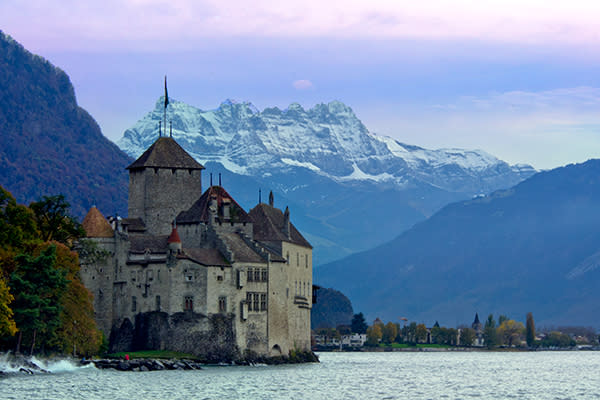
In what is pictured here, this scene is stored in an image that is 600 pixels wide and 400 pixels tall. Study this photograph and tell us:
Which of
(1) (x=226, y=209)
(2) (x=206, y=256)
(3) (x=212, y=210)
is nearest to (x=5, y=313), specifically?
(2) (x=206, y=256)

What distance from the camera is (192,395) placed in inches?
3826

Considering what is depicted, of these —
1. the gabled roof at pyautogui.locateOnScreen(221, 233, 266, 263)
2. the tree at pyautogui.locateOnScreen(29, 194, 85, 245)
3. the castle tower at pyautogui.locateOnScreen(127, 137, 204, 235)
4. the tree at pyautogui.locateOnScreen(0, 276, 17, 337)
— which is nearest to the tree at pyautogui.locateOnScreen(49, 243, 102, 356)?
the tree at pyautogui.locateOnScreen(29, 194, 85, 245)

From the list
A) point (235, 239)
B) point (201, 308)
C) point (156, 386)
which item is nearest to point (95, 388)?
point (156, 386)

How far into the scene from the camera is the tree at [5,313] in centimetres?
10538

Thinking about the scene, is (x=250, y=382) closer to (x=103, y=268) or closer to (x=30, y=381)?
(x=30, y=381)

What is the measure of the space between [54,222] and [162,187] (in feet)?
64.5

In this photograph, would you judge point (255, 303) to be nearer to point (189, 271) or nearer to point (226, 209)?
point (189, 271)

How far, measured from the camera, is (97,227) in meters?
140

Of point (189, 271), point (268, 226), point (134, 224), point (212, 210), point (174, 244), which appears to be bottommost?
point (189, 271)

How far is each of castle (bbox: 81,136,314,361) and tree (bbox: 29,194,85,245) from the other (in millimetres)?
4169

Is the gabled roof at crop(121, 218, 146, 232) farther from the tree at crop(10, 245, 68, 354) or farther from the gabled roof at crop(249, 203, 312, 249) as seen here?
the tree at crop(10, 245, 68, 354)

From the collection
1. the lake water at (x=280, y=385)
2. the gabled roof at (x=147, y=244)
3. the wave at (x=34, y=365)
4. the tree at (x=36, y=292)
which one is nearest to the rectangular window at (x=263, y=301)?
the lake water at (x=280, y=385)

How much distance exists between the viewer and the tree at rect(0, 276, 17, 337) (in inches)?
4149

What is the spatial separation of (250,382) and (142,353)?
2457cm
